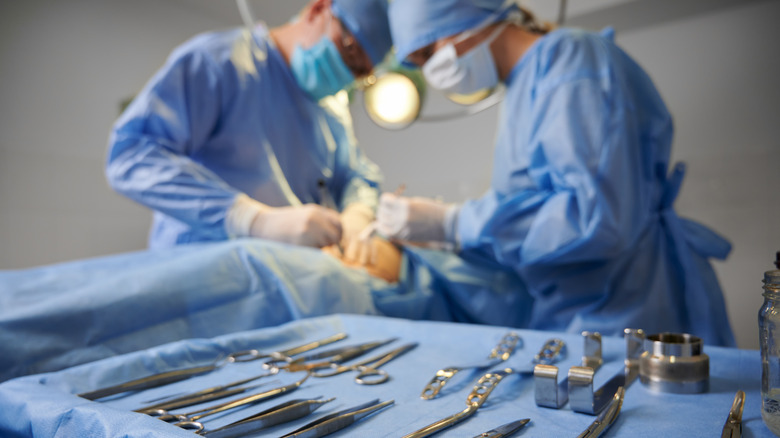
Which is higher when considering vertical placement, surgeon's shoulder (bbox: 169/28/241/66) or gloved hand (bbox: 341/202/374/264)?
surgeon's shoulder (bbox: 169/28/241/66)

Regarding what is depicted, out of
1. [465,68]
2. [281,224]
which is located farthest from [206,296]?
[465,68]

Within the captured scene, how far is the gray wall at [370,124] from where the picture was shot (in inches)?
98.5

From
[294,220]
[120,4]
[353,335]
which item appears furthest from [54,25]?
[353,335]

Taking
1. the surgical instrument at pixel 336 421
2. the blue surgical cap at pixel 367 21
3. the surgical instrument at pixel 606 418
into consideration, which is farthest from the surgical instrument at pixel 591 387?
the blue surgical cap at pixel 367 21

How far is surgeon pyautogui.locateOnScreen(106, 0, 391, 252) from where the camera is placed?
1712mm

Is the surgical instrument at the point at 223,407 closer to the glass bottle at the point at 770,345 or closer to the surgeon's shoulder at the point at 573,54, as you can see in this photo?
the glass bottle at the point at 770,345

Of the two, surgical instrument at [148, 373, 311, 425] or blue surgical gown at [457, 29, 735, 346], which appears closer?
surgical instrument at [148, 373, 311, 425]

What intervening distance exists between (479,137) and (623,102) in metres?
1.98

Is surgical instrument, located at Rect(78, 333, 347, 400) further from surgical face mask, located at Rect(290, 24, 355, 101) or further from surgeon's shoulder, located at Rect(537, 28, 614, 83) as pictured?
surgical face mask, located at Rect(290, 24, 355, 101)

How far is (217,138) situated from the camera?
6.30 feet

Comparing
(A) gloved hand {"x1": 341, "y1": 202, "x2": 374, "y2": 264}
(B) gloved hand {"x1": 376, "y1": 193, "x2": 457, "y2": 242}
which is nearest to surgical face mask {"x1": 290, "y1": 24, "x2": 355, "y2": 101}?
(A) gloved hand {"x1": 341, "y1": 202, "x2": 374, "y2": 264}

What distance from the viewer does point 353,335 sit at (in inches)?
44.9

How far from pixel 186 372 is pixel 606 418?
24.2 inches

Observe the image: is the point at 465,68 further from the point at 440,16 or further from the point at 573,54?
the point at 573,54
